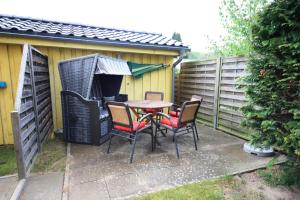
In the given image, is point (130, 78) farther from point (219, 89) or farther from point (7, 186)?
point (7, 186)

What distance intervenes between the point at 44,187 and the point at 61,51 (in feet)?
10.1

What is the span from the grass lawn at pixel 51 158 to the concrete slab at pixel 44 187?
192 millimetres

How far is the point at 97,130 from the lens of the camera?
12.1ft

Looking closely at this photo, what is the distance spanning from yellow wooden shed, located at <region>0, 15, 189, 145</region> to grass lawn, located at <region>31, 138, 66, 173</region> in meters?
0.83

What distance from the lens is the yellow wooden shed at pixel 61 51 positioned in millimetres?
3789

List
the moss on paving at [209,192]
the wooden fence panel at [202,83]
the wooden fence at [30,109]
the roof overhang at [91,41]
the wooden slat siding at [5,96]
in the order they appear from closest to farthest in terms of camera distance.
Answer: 1. the moss on paving at [209,192]
2. the wooden fence at [30,109]
3. the roof overhang at [91,41]
4. the wooden slat siding at [5,96]
5. the wooden fence panel at [202,83]

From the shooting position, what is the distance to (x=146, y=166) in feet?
9.65

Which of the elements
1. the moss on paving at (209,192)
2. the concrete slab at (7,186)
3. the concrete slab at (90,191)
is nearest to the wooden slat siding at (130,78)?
the concrete slab at (7,186)

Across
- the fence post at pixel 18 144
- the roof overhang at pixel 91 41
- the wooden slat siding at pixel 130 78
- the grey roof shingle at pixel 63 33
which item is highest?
the grey roof shingle at pixel 63 33

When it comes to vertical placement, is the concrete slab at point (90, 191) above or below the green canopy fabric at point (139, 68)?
below

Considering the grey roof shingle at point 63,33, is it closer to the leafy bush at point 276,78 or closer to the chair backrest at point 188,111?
the chair backrest at point 188,111

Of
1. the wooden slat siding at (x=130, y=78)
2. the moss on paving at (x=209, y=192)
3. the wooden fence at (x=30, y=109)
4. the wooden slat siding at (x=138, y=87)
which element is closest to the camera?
the moss on paving at (x=209, y=192)

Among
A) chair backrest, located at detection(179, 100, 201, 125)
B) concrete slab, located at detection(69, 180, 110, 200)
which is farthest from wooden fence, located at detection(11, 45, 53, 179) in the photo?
chair backrest, located at detection(179, 100, 201, 125)

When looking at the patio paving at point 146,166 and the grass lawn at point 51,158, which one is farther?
the grass lawn at point 51,158
